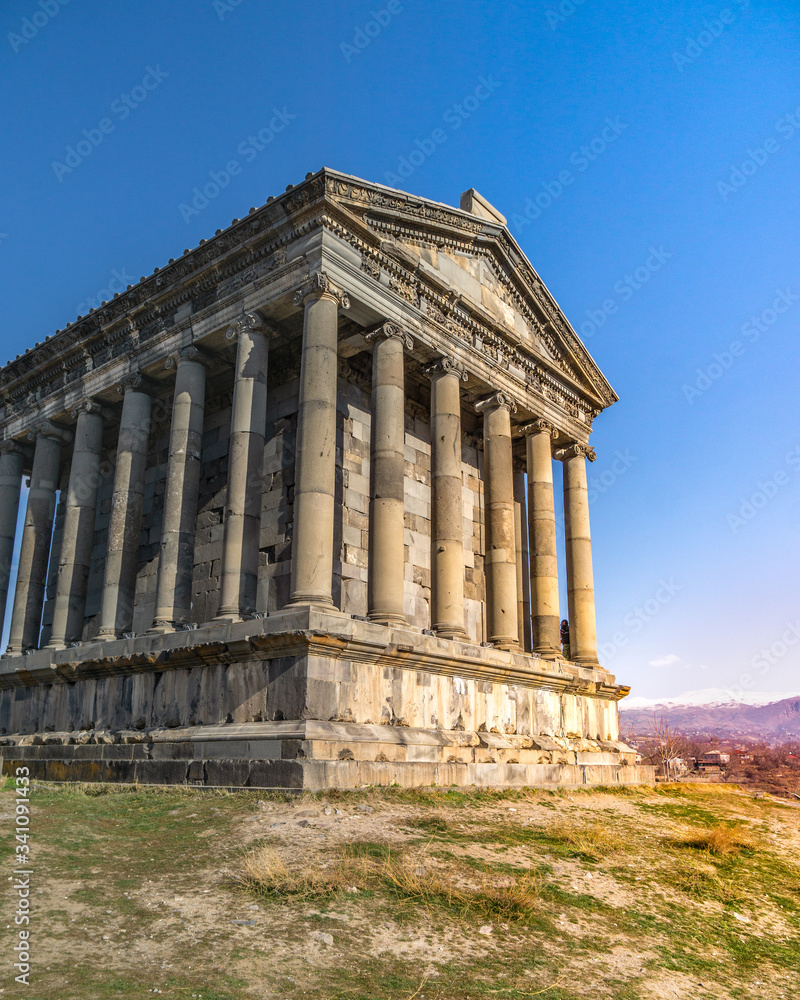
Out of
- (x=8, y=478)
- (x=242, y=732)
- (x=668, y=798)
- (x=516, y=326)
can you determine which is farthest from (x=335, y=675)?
(x=8, y=478)

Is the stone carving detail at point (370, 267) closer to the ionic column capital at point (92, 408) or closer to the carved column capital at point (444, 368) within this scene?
the carved column capital at point (444, 368)

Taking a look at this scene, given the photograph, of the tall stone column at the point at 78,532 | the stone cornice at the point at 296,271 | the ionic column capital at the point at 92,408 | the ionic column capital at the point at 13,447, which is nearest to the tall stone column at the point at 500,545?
the stone cornice at the point at 296,271

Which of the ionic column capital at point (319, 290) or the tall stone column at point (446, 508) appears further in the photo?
the tall stone column at point (446, 508)

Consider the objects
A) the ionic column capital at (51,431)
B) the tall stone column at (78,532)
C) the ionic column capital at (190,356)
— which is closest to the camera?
the ionic column capital at (190,356)

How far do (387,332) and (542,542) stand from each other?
8.30 m

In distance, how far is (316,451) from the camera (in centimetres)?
1667

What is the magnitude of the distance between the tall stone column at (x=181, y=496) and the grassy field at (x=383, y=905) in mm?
6097

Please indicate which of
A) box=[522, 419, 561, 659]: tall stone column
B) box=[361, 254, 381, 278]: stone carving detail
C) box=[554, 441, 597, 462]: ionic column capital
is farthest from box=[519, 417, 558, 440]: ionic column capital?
box=[361, 254, 381, 278]: stone carving detail

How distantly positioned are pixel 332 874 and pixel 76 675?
13564 mm

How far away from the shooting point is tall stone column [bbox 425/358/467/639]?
Result: 62.7ft

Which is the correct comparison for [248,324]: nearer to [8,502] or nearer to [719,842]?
[8,502]

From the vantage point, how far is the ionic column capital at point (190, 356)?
20.9m

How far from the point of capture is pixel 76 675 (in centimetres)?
1994

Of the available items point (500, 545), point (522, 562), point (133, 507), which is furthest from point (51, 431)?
point (522, 562)
